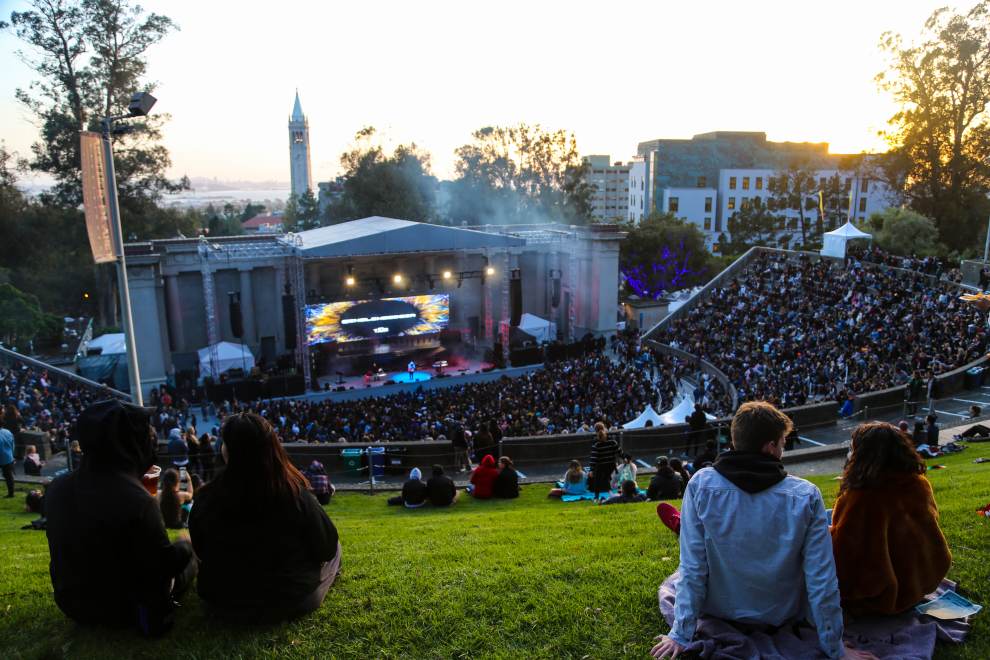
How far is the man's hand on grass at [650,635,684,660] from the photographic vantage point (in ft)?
11.3

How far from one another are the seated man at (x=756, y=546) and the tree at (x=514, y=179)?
48.2 metres

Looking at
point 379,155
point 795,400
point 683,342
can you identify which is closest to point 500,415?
point 795,400

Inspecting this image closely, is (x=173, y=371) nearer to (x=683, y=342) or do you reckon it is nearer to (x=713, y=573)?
(x=683, y=342)

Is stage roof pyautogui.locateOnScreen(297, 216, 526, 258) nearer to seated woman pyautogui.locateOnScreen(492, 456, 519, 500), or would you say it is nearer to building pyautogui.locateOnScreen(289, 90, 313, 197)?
seated woman pyautogui.locateOnScreen(492, 456, 519, 500)

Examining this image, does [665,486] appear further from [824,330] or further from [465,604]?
[824,330]

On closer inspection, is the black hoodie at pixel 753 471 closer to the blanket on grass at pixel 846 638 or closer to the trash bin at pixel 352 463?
the blanket on grass at pixel 846 638

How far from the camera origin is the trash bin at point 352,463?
1341cm

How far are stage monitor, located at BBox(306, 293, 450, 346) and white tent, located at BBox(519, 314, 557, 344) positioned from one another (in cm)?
349

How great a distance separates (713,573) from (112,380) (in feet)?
85.5

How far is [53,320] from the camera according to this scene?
31.0m

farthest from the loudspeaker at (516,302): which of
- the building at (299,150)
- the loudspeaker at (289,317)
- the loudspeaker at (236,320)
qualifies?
the building at (299,150)

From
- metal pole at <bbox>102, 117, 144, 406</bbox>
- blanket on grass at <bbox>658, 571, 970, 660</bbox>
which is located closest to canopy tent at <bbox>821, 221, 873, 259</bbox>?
metal pole at <bbox>102, 117, 144, 406</bbox>

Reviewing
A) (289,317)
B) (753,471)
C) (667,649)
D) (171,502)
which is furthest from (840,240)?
(667,649)

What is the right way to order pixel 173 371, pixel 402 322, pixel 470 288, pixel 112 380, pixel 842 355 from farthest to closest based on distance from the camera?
pixel 470 288 < pixel 402 322 < pixel 173 371 < pixel 112 380 < pixel 842 355
